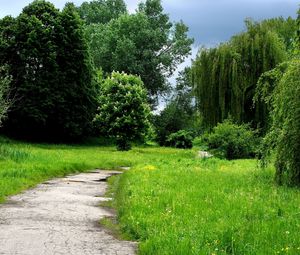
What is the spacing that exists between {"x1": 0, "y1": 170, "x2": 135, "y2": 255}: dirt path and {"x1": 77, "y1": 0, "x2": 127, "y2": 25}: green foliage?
263 ft

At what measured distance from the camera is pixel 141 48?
77.9 m

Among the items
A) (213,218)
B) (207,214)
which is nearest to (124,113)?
(207,214)

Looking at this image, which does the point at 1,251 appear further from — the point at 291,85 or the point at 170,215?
the point at 291,85

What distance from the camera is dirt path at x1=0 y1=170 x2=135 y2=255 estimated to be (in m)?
8.83

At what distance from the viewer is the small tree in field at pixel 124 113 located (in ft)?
157

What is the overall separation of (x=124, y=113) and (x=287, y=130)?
3280cm

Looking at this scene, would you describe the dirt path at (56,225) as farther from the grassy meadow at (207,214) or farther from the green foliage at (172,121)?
the green foliage at (172,121)

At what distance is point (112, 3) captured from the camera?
98.1m

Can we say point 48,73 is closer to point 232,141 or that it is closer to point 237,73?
point 237,73

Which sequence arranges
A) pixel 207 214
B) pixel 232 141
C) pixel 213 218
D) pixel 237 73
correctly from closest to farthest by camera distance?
pixel 213 218 < pixel 207 214 < pixel 232 141 < pixel 237 73

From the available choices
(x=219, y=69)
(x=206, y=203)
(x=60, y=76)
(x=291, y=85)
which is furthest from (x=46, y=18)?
(x=206, y=203)

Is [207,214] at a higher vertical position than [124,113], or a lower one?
lower

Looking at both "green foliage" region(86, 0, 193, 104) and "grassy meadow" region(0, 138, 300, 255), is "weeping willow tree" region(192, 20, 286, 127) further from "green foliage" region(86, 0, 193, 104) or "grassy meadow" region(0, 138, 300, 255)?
"green foliage" region(86, 0, 193, 104)

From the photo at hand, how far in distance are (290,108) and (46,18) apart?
135 ft
